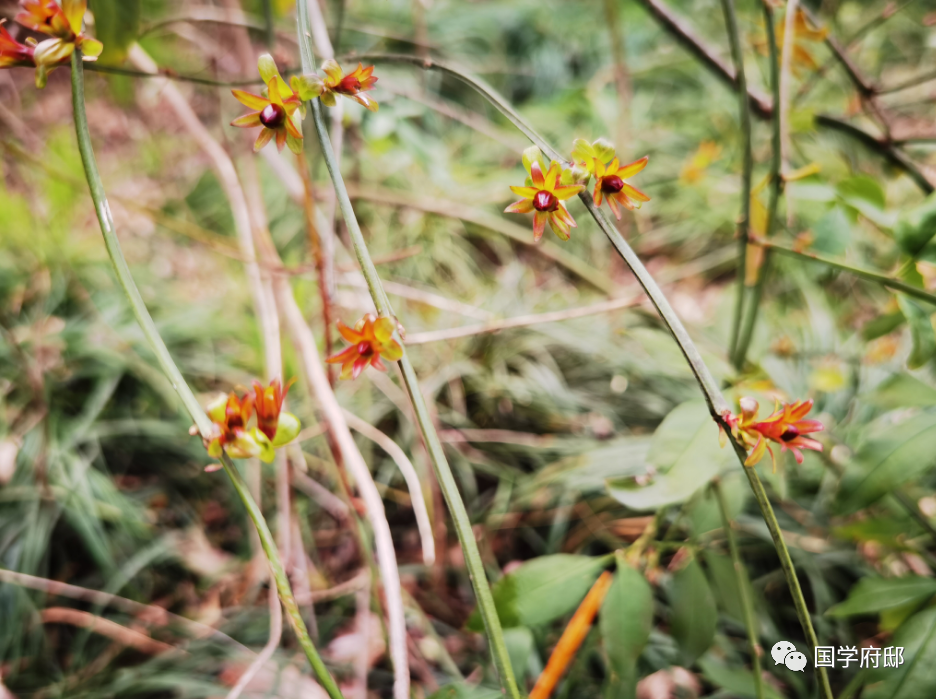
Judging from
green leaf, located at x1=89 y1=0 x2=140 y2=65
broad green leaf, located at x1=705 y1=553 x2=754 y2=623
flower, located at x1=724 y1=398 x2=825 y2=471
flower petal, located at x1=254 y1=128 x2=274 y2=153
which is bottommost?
broad green leaf, located at x1=705 y1=553 x2=754 y2=623

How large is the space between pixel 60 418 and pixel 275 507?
516 millimetres

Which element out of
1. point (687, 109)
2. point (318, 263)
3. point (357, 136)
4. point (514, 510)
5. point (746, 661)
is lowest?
point (746, 661)

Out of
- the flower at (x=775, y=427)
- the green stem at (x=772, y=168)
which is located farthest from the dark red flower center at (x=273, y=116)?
the green stem at (x=772, y=168)

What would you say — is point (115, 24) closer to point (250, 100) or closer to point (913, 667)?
point (250, 100)

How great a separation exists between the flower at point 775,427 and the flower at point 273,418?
9.0 inches

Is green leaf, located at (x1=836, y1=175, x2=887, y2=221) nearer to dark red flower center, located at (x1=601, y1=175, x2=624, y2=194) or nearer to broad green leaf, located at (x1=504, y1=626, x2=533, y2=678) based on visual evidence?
dark red flower center, located at (x1=601, y1=175, x2=624, y2=194)

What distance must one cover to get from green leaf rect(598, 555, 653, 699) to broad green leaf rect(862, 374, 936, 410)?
0.93 feet

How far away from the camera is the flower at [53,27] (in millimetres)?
259

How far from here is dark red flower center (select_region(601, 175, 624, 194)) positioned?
285mm

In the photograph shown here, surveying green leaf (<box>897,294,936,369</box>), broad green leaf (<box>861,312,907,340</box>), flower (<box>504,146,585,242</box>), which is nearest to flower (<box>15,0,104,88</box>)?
flower (<box>504,146,585,242</box>)

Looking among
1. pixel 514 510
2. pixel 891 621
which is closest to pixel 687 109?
pixel 514 510

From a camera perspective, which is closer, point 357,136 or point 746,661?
point 746,661

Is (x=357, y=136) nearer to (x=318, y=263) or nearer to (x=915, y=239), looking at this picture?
(x=318, y=263)

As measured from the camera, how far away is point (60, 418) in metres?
1.08
